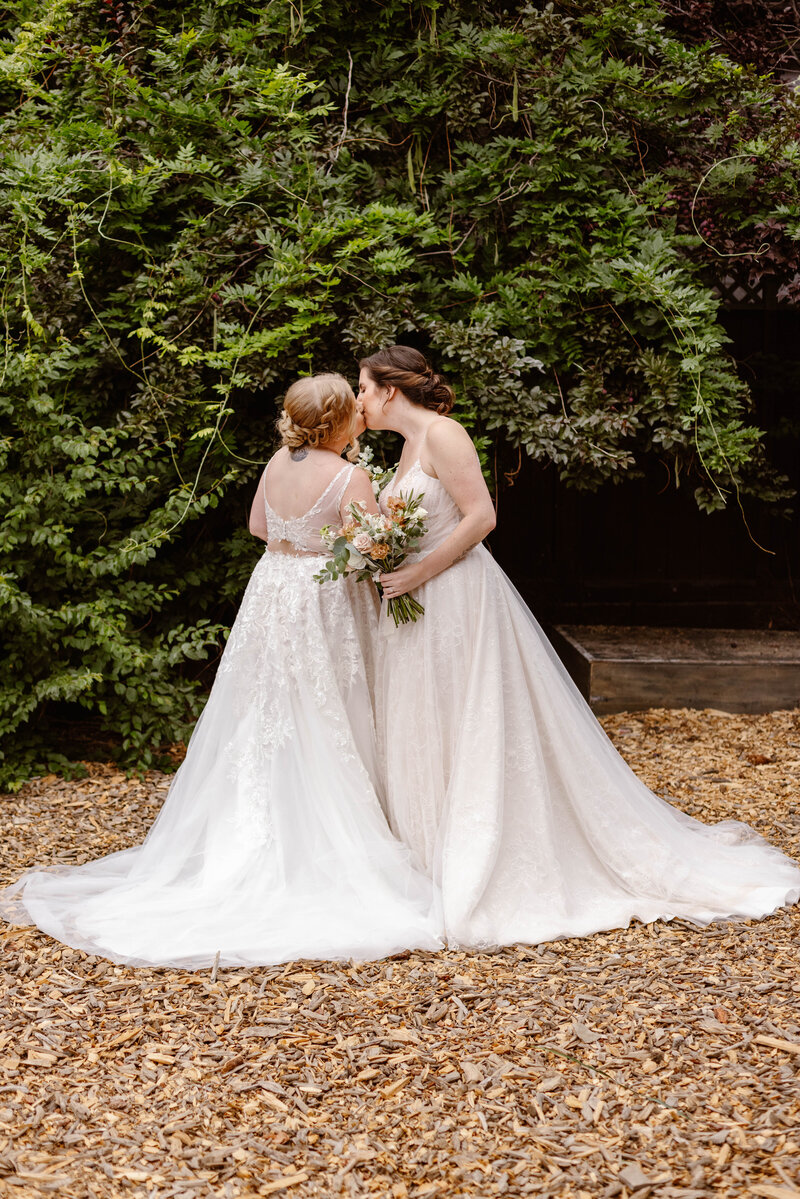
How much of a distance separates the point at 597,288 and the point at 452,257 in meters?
0.78

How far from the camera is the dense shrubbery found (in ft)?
16.8

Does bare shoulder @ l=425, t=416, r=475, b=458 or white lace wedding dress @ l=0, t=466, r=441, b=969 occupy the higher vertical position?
bare shoulder @ l=425, t=416, r=475, b=458

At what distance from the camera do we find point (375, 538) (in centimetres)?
359

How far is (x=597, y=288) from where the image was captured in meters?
5.29

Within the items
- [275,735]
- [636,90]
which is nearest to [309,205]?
[636,90]

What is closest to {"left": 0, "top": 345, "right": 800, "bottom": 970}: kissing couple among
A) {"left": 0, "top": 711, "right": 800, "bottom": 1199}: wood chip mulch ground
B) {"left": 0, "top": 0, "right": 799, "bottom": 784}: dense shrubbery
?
{"left": 0, "top": 711, "right": 800, "bottom": 1199}: wood chip mulch ground

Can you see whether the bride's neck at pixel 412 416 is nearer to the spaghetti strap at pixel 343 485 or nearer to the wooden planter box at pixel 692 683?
the spaghetti strap at pixel 343 485

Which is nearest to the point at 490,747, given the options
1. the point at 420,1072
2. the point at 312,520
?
the point at 312,520

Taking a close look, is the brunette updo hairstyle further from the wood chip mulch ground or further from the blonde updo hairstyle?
the wood chip mulch ground

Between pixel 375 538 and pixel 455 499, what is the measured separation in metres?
0.35

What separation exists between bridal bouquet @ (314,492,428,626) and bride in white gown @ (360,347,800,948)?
9 cm

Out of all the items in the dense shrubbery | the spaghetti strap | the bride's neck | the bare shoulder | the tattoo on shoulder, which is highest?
the dense shrubbery

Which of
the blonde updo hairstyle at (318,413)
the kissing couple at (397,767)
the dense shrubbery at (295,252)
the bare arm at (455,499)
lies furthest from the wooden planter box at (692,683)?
the blonde updo hairstyle at (318,413)

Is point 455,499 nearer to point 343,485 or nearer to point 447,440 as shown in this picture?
point 447,440
